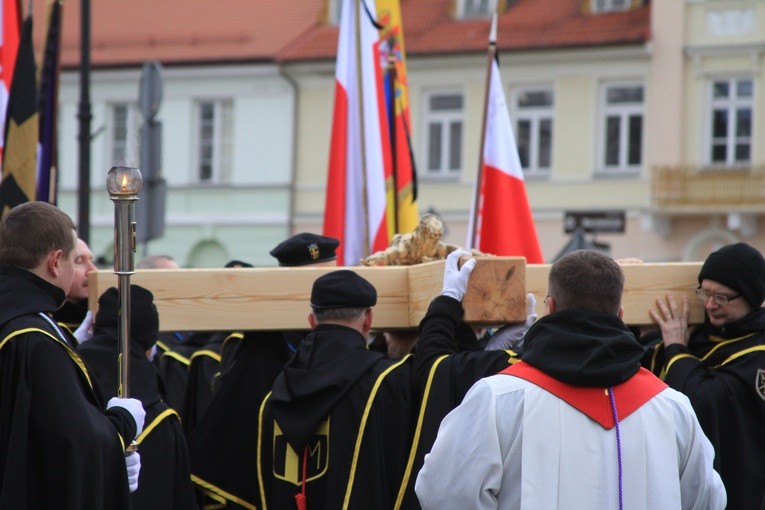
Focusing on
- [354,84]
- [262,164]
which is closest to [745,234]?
[262,164]

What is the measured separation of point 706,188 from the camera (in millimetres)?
27891

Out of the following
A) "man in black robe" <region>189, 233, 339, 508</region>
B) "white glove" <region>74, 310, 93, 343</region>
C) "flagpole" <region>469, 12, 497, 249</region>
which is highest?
"flagpole" <region>469, 12, 497, 249</region>

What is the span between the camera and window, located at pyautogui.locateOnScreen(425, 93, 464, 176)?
29.7 metres

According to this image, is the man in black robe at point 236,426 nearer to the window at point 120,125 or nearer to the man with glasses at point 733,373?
the man with glasses at point 733,373

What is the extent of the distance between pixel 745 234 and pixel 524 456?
24811 millimetres

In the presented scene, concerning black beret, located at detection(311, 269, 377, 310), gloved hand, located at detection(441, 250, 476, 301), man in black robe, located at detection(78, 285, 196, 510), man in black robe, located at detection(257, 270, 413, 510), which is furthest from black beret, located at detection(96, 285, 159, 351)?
gloved hand, located at detection(441, 250, 476, 301)

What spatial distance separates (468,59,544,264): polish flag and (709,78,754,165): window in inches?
790

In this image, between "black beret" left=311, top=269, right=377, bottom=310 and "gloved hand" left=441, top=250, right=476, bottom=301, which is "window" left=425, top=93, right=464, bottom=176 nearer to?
"black beret" left=311, top=269, right=377, bottom=310

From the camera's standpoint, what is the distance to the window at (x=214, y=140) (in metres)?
31.2

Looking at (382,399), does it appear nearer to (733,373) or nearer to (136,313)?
(136,313)

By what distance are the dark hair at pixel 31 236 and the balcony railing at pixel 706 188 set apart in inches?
947

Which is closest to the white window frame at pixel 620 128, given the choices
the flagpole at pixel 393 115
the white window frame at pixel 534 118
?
the white window frame at pixel 534 118

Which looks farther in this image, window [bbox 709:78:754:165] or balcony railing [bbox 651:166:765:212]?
window [bbox 709:78:754:165]

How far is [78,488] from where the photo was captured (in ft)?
14.5
